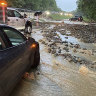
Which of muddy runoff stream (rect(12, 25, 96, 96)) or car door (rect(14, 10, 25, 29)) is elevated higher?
car door (rect(14, 10, 25, 29))

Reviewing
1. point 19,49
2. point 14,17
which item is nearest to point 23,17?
point 14,17

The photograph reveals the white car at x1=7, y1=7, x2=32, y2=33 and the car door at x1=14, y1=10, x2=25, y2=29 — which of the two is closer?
the white car at x1=7, y1=7, x2=32, y2=33

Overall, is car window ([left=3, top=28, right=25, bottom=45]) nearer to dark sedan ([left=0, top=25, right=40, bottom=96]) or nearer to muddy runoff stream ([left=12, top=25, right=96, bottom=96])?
dark sedan ([left=0, top=25, right=40, bottom=96])

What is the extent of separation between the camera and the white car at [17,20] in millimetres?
14766

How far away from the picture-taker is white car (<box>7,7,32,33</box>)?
48.4 ft

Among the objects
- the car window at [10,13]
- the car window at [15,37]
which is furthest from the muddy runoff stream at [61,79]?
the car window at [10,13]

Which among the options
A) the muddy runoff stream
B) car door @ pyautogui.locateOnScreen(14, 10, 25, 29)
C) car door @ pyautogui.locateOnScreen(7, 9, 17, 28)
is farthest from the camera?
car door @ pyautogui.locateOnScreen(14, 10, 25, 29)

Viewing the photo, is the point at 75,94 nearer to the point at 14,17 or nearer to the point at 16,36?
the point at 16,36

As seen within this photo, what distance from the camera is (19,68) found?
412cm

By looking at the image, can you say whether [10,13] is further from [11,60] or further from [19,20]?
[11,60]

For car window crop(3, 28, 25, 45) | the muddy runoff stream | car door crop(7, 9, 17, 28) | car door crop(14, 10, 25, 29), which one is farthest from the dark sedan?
car door crop(14, 10, 25, 29)

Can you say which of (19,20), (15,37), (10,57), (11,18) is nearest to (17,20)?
(19,20)

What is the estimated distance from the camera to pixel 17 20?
15125 mm

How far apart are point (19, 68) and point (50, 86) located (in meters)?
1.15
